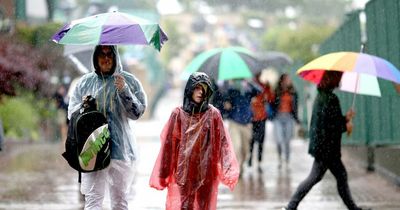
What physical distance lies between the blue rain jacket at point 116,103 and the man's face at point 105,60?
4 cm

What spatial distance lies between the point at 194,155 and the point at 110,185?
28.1 inches

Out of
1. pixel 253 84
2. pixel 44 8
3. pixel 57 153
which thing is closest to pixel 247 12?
pixel 44 8

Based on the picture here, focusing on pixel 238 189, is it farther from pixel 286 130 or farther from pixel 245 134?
pixel 286 130

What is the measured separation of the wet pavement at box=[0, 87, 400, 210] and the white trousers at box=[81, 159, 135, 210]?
3.35 ft

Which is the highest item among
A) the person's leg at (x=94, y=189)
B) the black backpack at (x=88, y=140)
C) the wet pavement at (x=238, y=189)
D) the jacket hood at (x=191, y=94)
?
the jacket hood at (x=191, y=94)

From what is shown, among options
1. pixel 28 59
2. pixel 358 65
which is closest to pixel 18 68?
pixel 28 59

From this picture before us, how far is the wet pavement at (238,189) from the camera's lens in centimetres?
1181

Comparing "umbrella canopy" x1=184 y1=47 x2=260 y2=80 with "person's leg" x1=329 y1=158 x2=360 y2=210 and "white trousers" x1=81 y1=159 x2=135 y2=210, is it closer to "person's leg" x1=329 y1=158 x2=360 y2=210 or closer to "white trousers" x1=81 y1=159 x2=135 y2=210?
"person's leg" x1=329 y1=158 x2=360 y2=210

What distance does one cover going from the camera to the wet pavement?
11.8m

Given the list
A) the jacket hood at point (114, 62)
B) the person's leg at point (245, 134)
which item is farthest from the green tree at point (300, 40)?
Result: the jacket hood at point (114, 62)

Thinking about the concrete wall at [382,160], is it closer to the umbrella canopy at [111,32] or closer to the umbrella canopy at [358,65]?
the umbrella canopy at [358,65]

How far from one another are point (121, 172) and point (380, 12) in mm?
7814

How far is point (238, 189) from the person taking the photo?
44.9ft

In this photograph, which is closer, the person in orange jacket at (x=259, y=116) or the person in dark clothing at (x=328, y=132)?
the person in dark clothing at (x=328, y=132)
